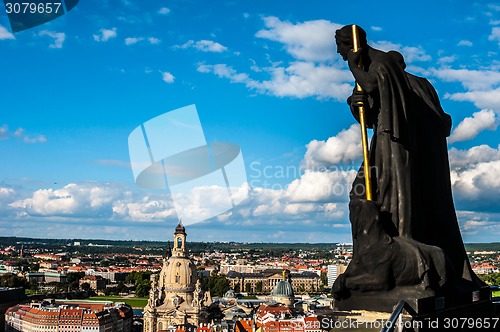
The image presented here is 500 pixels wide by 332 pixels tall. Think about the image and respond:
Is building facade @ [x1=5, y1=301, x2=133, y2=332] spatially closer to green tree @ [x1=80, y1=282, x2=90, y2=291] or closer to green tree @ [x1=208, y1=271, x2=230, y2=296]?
green tree @ [x1=208, y1=271, x2=230, y2=296]

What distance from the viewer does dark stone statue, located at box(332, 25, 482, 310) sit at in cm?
566

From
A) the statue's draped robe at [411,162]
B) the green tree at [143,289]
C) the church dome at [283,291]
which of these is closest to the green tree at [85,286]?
the green tree at [143,289]

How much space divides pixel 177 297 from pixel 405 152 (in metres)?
61.5

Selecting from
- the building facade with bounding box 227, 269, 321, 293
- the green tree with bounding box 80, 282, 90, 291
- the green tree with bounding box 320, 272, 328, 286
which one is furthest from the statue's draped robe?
the green tree with bounding box 320, 272, 328, 286

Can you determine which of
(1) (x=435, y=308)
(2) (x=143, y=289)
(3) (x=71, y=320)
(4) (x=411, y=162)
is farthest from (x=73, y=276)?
(1) (x=435, y=308)

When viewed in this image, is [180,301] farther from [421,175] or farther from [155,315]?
[421,175]

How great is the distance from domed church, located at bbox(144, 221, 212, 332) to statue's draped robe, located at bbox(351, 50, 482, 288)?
2110 inches

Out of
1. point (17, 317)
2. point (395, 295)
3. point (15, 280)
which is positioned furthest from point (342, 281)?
point (15, 280)

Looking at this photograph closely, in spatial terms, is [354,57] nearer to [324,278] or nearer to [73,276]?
[324,278]

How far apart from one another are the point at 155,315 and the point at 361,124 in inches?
2337

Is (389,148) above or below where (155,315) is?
above

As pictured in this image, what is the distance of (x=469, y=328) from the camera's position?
6.09 metres

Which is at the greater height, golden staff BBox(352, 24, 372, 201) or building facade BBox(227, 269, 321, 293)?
golden staff BBox(352, 24, 372, 201)

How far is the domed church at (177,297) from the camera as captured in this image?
63.0 metres
